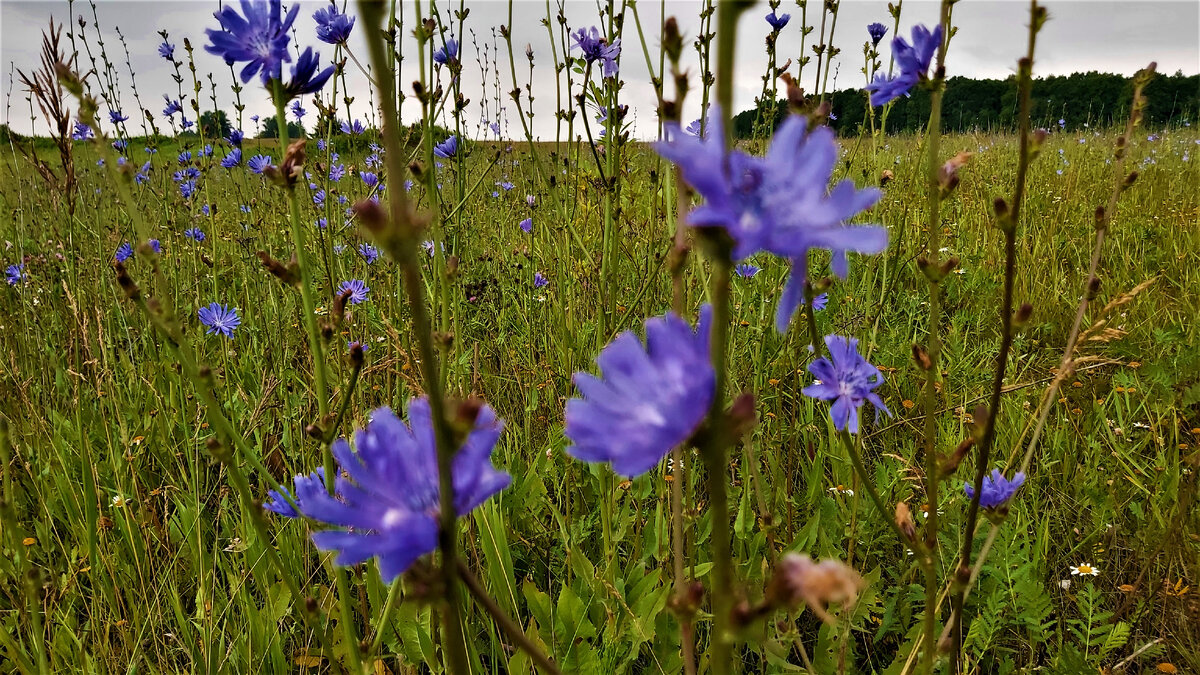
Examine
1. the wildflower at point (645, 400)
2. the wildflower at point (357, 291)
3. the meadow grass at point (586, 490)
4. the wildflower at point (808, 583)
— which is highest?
the wildflower at point (645, 400)

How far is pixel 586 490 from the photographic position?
252 centimetres

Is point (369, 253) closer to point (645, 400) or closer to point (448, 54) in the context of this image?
point (448, 54)

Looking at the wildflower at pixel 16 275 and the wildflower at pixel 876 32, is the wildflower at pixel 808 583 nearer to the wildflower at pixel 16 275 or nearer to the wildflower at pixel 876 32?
the wildflower at pixel 876 32

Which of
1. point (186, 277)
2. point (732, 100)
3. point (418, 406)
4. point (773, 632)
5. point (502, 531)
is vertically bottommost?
point (773, 632)

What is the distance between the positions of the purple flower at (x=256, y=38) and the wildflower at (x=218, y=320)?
1868 millimetres

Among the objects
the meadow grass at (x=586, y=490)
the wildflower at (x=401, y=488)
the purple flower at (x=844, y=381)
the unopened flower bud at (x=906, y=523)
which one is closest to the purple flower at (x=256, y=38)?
the meadow grass at (x=586, y=490)

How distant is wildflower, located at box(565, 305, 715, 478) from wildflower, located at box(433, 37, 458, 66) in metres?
2.06

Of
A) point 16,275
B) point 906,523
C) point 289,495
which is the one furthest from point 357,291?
point 906,523

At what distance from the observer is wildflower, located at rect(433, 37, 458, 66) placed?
2.41 metres

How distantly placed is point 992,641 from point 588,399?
1733mm

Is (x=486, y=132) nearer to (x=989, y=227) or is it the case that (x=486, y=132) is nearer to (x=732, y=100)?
(x=989, y=227)

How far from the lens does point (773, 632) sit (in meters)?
1.92

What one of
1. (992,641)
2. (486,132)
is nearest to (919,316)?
(992,641)

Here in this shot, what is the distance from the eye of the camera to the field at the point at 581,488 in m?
1.59
